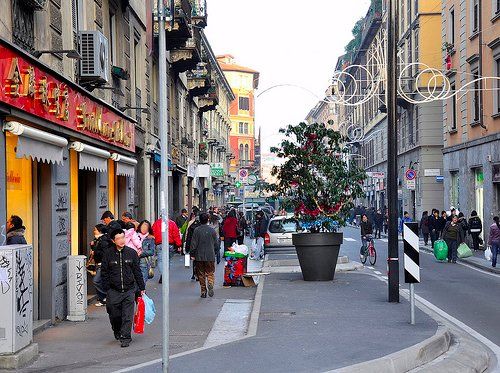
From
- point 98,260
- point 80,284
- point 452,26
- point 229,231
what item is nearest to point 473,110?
point 452,26

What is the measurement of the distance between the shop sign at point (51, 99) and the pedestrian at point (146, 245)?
6.67 ft

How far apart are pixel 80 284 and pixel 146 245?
3435 millimetres

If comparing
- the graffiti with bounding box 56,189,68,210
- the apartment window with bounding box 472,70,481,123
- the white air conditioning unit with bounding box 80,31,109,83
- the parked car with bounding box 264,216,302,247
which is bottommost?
the parked car with bounding box 264,216,302,247

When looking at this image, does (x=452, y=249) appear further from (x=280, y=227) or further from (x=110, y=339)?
(x=110, y=339)

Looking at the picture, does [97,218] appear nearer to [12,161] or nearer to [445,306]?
[12,161]

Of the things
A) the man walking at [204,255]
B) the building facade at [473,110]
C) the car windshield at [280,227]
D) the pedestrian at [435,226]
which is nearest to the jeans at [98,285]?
the man walking at [204,255]

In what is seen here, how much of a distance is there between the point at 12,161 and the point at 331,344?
16.7 feet

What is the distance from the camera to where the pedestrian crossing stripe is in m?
11.4

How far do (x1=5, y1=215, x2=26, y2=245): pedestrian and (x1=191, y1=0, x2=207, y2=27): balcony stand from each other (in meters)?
28.4

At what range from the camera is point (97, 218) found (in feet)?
55.0

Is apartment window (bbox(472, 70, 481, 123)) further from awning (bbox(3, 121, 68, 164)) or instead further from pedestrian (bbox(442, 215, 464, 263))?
awning (bbox(3, 121, 68, 164))

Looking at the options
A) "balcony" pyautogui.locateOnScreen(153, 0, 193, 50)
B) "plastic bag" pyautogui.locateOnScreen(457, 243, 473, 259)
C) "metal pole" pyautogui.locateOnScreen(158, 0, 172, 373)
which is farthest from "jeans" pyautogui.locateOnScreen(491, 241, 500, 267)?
"metal pole" pyautogui.locateOnScreen(158, 0, 172, 373)

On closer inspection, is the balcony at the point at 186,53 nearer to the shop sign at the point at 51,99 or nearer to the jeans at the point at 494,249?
the shop sign at the point at 51,99

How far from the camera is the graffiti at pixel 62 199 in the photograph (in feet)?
43.3
